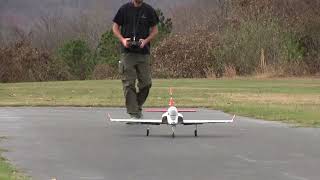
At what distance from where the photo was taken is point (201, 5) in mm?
60125

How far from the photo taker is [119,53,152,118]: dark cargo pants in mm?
11766

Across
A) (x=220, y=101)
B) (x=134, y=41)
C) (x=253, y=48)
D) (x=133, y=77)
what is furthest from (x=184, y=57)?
(x=134, y=41)

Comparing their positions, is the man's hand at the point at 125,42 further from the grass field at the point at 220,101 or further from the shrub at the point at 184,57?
the shrub at the point at 184,57

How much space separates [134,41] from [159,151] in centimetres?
350

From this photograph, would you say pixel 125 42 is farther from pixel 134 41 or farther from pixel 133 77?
pixel 133 77

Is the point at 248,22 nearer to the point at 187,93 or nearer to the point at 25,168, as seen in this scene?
the point at 187,93

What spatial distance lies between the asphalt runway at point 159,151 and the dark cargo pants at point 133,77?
1.59 feet

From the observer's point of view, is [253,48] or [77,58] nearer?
[253,48]

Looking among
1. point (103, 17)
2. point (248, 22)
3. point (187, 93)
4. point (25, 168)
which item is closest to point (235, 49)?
point (248, 22)

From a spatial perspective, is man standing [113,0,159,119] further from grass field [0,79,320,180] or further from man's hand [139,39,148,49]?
grass field [0,79,320,180]

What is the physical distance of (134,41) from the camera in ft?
38.1

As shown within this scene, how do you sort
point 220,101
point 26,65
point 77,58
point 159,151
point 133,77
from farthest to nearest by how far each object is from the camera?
point 77,58
point 26,65
point 220,101
point 133,77
point 159,151

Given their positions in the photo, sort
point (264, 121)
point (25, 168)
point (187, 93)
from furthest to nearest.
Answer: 1. point (187, 93)
2. point (264, 121)
3. point (25, 168)

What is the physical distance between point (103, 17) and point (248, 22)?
26.3 m
